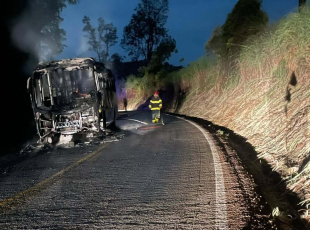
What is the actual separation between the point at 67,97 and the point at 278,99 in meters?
8.19

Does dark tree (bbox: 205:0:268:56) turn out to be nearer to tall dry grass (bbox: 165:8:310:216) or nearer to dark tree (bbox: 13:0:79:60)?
tall dry grass (bbox: 165:8:310:216)

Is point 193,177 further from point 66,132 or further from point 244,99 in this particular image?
point 244,99

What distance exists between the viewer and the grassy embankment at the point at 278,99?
5.18 m

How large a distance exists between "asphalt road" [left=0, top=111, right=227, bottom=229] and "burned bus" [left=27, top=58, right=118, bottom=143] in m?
2.46

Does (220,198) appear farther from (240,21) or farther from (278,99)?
(240,21)

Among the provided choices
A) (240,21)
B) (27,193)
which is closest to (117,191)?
(27,193)

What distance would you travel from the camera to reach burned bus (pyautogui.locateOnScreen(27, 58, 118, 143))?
389 inches

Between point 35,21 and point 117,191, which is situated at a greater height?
point 35,21

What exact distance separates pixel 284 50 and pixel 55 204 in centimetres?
773

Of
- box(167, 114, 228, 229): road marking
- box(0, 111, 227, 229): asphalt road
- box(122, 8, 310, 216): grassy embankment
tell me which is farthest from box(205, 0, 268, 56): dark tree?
box(167, 114, 228, 229): road marking

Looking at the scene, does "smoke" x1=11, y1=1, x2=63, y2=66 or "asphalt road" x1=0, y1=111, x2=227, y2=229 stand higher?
"smoke" x1=11, y1=1, x2=63, y2=66

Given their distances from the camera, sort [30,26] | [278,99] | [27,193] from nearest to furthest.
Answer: [27,193], [278,99], [30,26]

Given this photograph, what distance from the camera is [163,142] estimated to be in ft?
28.8

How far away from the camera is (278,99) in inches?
310
